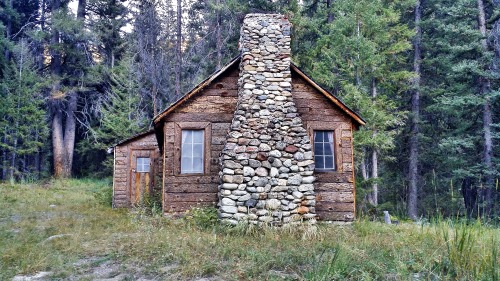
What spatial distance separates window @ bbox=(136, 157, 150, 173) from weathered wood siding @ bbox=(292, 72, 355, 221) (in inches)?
286

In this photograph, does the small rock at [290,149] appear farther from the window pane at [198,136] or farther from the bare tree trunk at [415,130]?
the bare tree trunk at [415,130]

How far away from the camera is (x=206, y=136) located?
35.0ft

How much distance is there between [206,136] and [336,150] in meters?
4.04

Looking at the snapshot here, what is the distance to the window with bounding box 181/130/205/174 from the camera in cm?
1055

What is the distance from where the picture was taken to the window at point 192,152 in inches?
416

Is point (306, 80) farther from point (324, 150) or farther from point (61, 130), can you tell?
point (61, 130)

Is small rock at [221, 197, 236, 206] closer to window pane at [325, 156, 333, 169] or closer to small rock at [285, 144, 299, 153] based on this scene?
small rock at [285, 144, 299, 153]

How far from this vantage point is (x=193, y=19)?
23891 millimetres

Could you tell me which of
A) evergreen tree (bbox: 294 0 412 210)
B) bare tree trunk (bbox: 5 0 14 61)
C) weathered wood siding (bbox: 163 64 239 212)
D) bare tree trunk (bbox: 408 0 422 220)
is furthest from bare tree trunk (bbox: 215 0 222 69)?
bare tree trunk (bbox: 5 0 14 61)

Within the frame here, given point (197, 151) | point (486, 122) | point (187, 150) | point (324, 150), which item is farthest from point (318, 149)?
point (486, 122)

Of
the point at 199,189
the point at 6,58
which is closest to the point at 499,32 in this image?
the point at 199,189

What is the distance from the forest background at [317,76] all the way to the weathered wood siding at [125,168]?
273 inches

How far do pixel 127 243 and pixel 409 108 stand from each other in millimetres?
17713

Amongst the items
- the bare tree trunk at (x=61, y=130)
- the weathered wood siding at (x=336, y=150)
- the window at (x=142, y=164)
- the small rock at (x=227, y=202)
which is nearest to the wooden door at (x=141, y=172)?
the window at (x=142, y=164)
